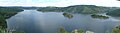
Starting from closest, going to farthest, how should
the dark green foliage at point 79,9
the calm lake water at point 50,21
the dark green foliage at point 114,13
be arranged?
1. the calm lake water at point 50,21
2. the dark green foliage at point 79,9
3. the dark green foliage at point 114,13

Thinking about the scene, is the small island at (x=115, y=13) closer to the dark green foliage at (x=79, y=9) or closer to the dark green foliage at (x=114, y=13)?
the dark green foliage at (x=114, y=13)

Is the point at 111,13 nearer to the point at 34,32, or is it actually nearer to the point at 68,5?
the point at 68,5

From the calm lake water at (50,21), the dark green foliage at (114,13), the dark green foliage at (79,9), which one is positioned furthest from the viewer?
the dark green foliage at (114,13)

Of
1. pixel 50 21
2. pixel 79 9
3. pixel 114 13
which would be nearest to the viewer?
pixel 50 21

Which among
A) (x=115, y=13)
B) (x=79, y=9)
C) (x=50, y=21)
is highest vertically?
(x=79, y=9)

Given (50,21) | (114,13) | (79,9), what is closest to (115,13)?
(114,13)

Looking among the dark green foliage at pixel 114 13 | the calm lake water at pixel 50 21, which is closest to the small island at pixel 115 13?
the dark green foliage at pixel 114 13

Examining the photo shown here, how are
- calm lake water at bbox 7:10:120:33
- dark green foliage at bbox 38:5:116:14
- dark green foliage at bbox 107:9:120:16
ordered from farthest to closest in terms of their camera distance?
dark green foliage at bbox 107:9:120:16 → dark green foliage at bbox 38:5:116:14 → calm lake water at bbox 7:10:120:33

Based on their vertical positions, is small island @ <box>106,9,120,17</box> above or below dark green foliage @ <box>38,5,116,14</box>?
below

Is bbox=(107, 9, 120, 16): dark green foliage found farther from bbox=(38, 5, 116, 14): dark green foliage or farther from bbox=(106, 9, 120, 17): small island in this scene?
bbox=(38, 5, 116, 14): dark green foliage

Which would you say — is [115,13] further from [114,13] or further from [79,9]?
[79,9]

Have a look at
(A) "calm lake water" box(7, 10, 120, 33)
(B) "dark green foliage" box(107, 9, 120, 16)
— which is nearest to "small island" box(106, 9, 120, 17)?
(B) "dark green foliage" box(107, 9, 120, 16)
